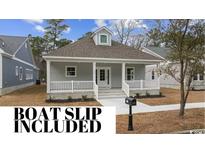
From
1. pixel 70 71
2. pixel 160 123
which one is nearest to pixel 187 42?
pixel 160 123

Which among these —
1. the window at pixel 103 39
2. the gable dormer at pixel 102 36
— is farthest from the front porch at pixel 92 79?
the window at pixel 103 39

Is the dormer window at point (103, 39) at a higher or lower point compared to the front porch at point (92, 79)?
higher

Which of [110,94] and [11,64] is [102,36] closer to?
[110,94]

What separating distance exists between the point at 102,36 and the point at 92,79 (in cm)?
308

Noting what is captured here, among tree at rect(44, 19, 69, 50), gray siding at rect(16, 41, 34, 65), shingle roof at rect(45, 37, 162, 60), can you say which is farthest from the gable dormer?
tree at rect(44, 19, 69, 50)

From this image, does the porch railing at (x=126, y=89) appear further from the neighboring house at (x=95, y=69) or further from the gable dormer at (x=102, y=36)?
the gable dormer at (x=102, y=36)

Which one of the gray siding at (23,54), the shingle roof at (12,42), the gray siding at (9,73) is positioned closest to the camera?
the gray siding at (9,73)

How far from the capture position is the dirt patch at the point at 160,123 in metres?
5.27

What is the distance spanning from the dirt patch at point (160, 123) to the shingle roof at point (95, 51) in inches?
218

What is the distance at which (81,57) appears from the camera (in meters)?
10.9

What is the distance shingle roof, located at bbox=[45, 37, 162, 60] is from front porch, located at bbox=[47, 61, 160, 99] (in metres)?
0.68

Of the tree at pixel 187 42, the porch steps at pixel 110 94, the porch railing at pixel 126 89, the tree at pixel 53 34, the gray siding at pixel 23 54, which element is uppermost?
the tree at pixel 53 34

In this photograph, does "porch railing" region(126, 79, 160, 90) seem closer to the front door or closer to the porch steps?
the porch steps

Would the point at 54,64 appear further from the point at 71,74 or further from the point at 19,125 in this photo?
the point at 19,125
